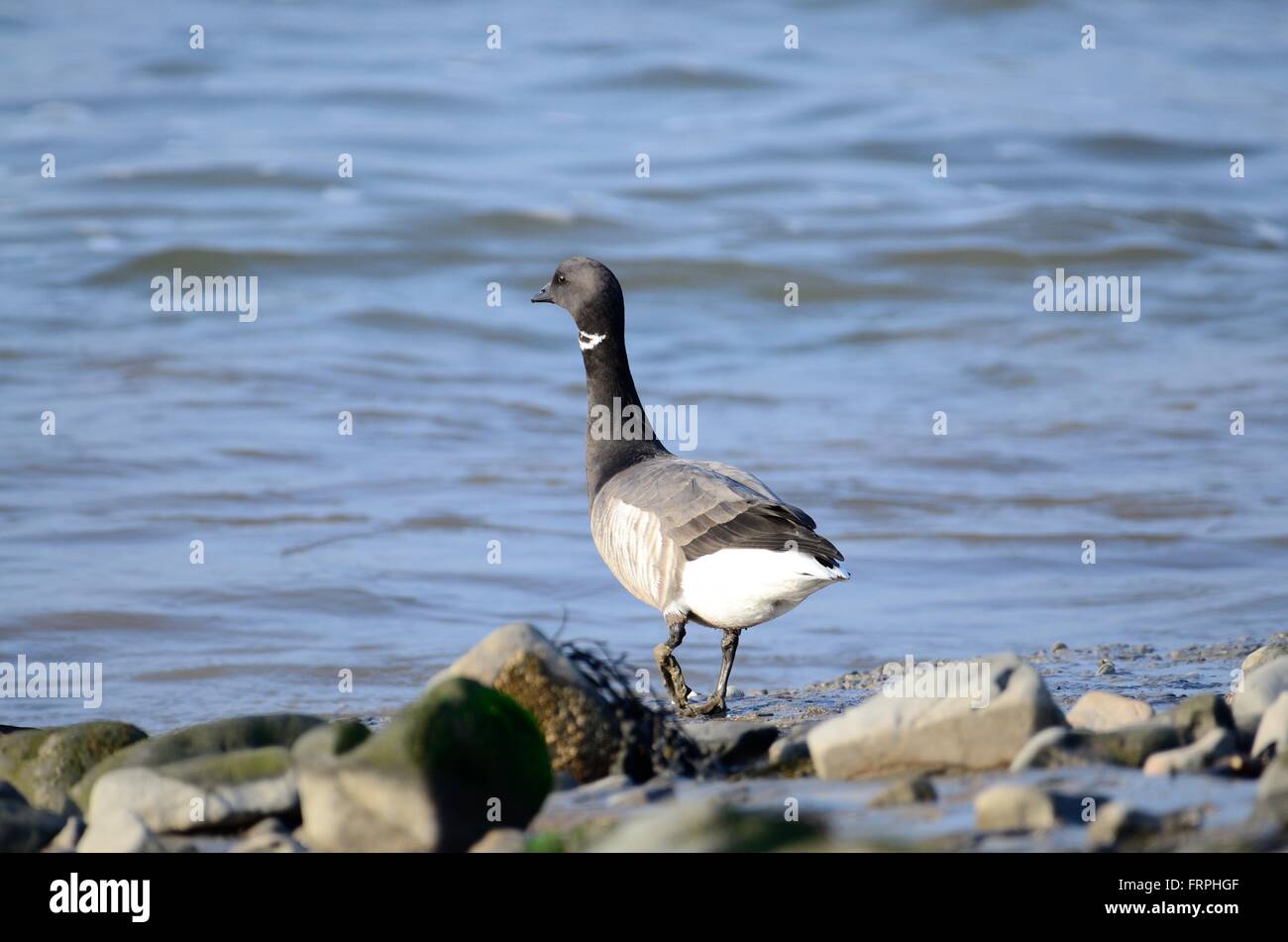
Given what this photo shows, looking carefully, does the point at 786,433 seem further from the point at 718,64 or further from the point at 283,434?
the point at 718,64

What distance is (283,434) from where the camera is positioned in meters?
13.3

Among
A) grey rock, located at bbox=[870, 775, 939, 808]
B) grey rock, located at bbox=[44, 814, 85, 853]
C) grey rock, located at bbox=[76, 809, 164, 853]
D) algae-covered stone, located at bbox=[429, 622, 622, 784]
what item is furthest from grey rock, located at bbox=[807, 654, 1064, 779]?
grey rock, located at bbox=[44, 814, 85, 853]

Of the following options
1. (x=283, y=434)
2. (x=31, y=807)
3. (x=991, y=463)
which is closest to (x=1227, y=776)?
(x=31, y=807)

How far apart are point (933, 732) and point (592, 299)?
3.73 metres

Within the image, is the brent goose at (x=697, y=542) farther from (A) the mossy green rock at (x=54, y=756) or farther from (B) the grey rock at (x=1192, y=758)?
(A) the mossy green rock at (x=54, y=756)

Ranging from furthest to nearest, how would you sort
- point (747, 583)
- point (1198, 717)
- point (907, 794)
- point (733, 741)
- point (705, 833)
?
point (747, 583) → point (733, 741) → point (1198, 717) → point (907, 794) → point (705, 833)

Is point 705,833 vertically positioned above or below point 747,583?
below

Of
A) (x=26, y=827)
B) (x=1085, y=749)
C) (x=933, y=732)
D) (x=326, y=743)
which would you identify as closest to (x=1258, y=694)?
(x=1085, y=749)

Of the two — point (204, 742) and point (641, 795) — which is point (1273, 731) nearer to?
point (641, 795)


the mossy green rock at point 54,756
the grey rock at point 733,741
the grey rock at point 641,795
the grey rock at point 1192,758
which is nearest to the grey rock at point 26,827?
the mossy green rock at point 54,756

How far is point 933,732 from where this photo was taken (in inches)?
196
